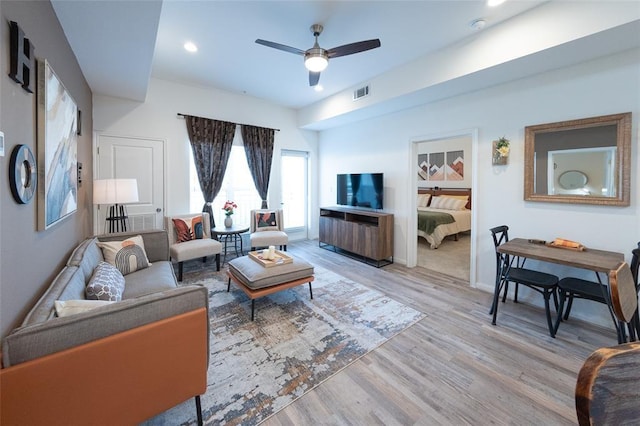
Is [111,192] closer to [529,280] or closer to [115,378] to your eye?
[115,378]

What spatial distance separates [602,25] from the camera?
212 cm

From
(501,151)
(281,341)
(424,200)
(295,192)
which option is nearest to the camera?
(281,341)

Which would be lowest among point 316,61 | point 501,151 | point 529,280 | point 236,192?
point 529,280

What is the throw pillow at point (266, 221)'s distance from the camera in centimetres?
500

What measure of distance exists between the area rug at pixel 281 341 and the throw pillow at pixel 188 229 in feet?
3.08

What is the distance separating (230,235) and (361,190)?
2621 millimetres

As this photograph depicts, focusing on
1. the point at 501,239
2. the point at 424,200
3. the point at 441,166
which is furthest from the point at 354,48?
the point at 441,166

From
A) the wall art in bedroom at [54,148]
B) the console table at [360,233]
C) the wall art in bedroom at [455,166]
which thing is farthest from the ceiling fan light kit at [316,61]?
the wall art in bedroom at [455,166]

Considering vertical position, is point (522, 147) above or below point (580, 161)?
above

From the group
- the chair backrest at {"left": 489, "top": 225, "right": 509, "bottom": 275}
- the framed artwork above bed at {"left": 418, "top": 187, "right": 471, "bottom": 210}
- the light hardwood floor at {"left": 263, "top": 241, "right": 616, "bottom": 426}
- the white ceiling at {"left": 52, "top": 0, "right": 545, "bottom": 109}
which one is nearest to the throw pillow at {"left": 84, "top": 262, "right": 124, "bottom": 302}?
the light hardwood floor at {"left": 263, "top": 241, "right": 616, "bottom": 426}

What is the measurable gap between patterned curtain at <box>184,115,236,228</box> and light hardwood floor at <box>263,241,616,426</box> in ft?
12.5

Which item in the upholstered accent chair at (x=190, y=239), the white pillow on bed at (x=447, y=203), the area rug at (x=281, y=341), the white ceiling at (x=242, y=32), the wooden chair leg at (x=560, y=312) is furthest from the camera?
the white pillow on bed at (x=447, y=203)

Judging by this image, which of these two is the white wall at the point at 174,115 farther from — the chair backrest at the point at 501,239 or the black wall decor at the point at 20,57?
the chair backrest at the point at 501,239

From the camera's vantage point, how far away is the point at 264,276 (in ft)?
8.98
